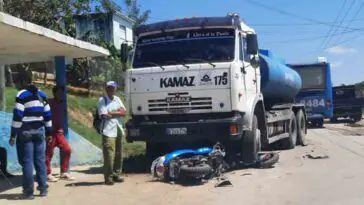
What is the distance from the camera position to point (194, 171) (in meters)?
9.71

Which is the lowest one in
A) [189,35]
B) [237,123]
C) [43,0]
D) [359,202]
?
[359,202]

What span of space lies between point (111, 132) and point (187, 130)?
1.90m

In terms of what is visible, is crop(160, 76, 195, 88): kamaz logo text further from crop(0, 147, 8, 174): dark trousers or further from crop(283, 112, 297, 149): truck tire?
crop(283, 112, 297, 149): truck tire

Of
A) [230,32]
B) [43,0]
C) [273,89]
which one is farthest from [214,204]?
[43,0]

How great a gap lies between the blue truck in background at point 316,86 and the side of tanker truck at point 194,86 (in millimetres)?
14607

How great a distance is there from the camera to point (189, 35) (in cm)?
1137

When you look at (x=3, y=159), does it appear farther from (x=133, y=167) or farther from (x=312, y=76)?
(x=312, y=76)

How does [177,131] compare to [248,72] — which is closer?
[177,131]

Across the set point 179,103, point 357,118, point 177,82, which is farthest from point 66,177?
point 357,118

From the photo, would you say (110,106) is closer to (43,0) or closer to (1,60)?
(1,60)

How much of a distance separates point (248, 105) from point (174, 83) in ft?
5.53

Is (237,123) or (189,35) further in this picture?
(189,35)

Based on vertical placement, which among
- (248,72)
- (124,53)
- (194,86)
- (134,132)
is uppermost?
(124,53)

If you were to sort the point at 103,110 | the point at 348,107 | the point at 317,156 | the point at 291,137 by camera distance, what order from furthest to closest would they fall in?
the point at 348,107 < the point at 291,137 < the point at 317,156 < the point at 103,110
